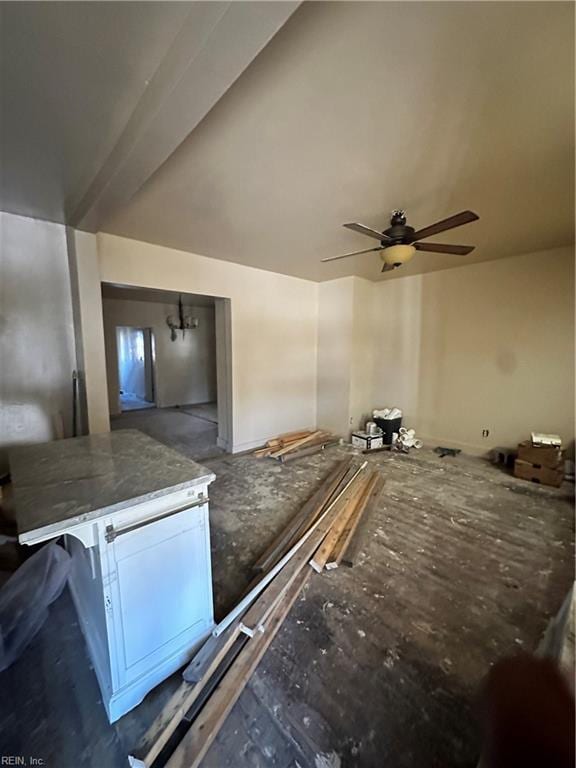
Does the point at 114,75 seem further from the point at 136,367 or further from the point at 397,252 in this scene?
the point at 136,367

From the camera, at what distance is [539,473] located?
348 centimetres

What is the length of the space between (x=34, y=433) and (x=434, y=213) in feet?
13.4

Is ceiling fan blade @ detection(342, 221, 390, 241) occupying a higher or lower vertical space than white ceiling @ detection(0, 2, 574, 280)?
lower

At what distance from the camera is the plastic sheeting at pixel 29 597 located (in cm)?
150

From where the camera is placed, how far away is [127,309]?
6.96 m

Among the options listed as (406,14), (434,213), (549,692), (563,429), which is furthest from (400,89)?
(563,429)

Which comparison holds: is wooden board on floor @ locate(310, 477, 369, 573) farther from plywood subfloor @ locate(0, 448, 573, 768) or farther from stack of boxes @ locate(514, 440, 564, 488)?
stack of boxes @ locate(514, 440, 564, 488)

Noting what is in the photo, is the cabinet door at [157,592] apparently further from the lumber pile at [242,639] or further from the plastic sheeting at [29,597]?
the plastic sheeting at [29,597]

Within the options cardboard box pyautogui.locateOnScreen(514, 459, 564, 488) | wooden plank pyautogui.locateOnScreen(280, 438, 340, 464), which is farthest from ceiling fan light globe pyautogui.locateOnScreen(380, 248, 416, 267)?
cardboard box pyautogui.locateOnScreen(514, 459, 564, 488)

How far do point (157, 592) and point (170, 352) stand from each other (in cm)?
706

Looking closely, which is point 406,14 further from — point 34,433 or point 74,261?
point 34,433

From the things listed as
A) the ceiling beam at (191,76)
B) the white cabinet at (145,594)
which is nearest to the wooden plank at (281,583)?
the white cabinet at (145,594)

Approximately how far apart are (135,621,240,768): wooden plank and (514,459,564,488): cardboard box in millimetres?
3697

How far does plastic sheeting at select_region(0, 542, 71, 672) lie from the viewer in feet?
4.91
